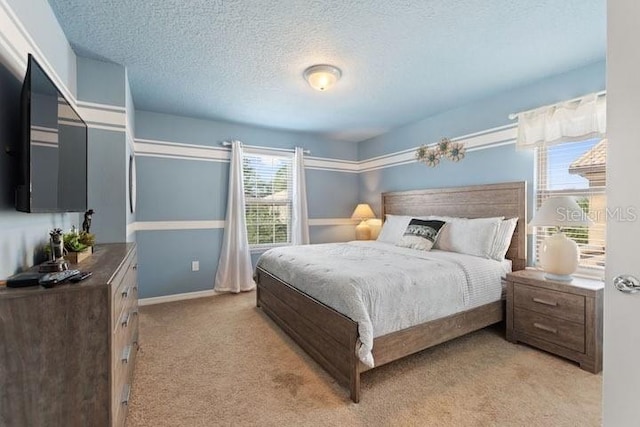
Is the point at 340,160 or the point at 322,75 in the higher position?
the point at 322,75

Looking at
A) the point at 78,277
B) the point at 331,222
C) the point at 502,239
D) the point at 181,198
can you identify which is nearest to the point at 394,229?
the point at 502,239

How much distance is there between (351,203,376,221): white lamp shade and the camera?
477 cm

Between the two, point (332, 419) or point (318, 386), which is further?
point (318, 386)

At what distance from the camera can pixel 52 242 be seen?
138cm

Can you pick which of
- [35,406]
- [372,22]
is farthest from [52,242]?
[372,22]

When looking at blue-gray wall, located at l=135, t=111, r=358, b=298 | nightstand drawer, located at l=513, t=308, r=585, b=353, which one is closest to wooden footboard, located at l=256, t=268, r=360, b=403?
blue-gray wall, located at l=135, t=111, r=358, b=298

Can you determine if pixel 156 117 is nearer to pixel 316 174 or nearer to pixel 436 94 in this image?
pixel 316 174

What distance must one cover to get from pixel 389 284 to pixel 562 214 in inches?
61.3

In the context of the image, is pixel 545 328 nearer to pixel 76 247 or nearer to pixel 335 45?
pixel 335 45

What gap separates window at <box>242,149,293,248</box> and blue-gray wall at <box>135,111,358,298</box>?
247mm

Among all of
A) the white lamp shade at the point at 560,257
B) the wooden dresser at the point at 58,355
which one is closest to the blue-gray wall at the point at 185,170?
the wooden dresser at the point at 58,355

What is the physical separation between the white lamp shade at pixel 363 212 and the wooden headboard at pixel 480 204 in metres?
0.60

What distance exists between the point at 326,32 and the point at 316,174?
2.91 meters

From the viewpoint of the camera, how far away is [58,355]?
40.6 inches
